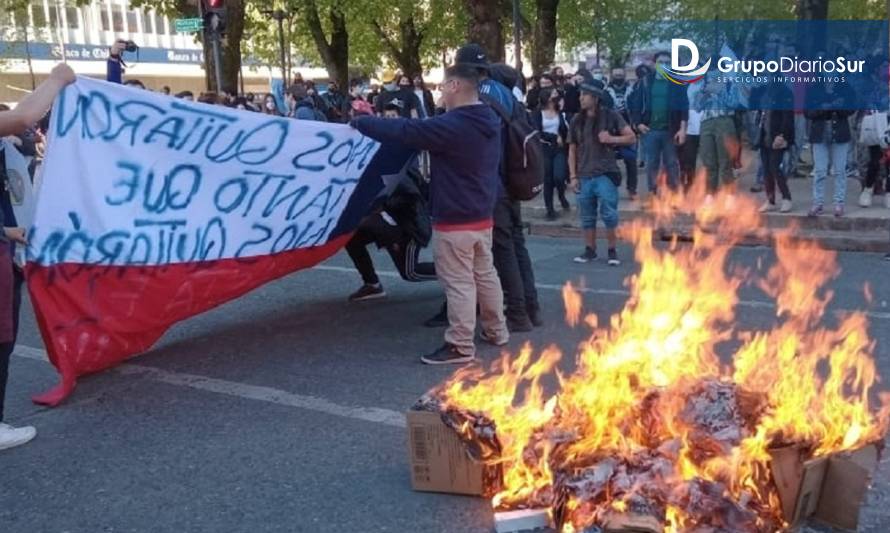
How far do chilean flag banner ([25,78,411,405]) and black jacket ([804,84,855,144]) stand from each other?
5.61 meters

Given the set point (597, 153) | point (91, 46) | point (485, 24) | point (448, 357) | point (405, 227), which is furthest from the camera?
point (91, 46)

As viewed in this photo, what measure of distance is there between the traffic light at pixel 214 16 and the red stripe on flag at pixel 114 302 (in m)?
10.5

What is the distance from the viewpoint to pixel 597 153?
28.0ft

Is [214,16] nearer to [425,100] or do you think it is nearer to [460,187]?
[425,100]

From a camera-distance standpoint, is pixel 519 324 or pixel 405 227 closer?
pixel 519 324

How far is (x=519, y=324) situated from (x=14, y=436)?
324cm

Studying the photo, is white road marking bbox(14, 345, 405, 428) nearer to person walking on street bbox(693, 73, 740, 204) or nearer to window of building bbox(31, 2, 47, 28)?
person walking on street bbox(693, 73, 740, 204)

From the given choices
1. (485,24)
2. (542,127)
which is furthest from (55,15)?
(542,127)

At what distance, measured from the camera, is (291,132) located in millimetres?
5902

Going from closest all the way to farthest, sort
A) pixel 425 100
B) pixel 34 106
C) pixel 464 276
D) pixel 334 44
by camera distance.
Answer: pixel 34 106, pixel 464 276, pixel 425 100, pixel 334 44

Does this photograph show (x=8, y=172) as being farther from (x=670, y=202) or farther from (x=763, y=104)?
(x=763, y=104)

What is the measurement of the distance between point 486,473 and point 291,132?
9.53 ft

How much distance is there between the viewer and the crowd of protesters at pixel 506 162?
5410 mm

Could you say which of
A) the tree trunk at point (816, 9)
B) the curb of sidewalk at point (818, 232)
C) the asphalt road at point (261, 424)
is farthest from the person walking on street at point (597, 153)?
the tree trunk at point (816, 9)
